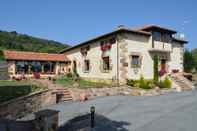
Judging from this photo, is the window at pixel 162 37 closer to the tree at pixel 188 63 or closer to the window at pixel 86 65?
the window at pixel 86 65

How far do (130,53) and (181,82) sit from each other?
21.2ft

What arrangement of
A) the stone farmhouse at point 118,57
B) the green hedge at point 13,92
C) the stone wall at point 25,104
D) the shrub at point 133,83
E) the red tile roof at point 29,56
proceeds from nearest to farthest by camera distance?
the stone wall at point 25,104, the green hedge at point 13,92, the shrub at point 133,83, the stone farmhouse at point 118,57, the red tile roof at point 29,56

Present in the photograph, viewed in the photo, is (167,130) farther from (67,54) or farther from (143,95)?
(67,54)

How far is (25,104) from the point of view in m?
13.8

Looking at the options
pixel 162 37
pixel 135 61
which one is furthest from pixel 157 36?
pixel 135 61

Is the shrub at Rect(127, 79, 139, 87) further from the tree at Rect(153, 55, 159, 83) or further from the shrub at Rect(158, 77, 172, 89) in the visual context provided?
the tree at Rect(153, 55, 159, 83)

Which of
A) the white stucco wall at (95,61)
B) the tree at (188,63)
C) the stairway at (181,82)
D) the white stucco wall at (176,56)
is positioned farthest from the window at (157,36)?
the tree at (188,63)

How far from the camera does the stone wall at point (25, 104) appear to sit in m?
13.0

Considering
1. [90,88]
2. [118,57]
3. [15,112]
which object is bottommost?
[15,112]

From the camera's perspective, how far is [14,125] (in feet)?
31.7

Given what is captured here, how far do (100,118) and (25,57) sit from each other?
72.6 feet

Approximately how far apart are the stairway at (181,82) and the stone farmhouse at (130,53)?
220 centimetres

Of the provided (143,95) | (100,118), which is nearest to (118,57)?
(143,95)

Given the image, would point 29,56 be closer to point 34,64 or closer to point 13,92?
point 34,64
